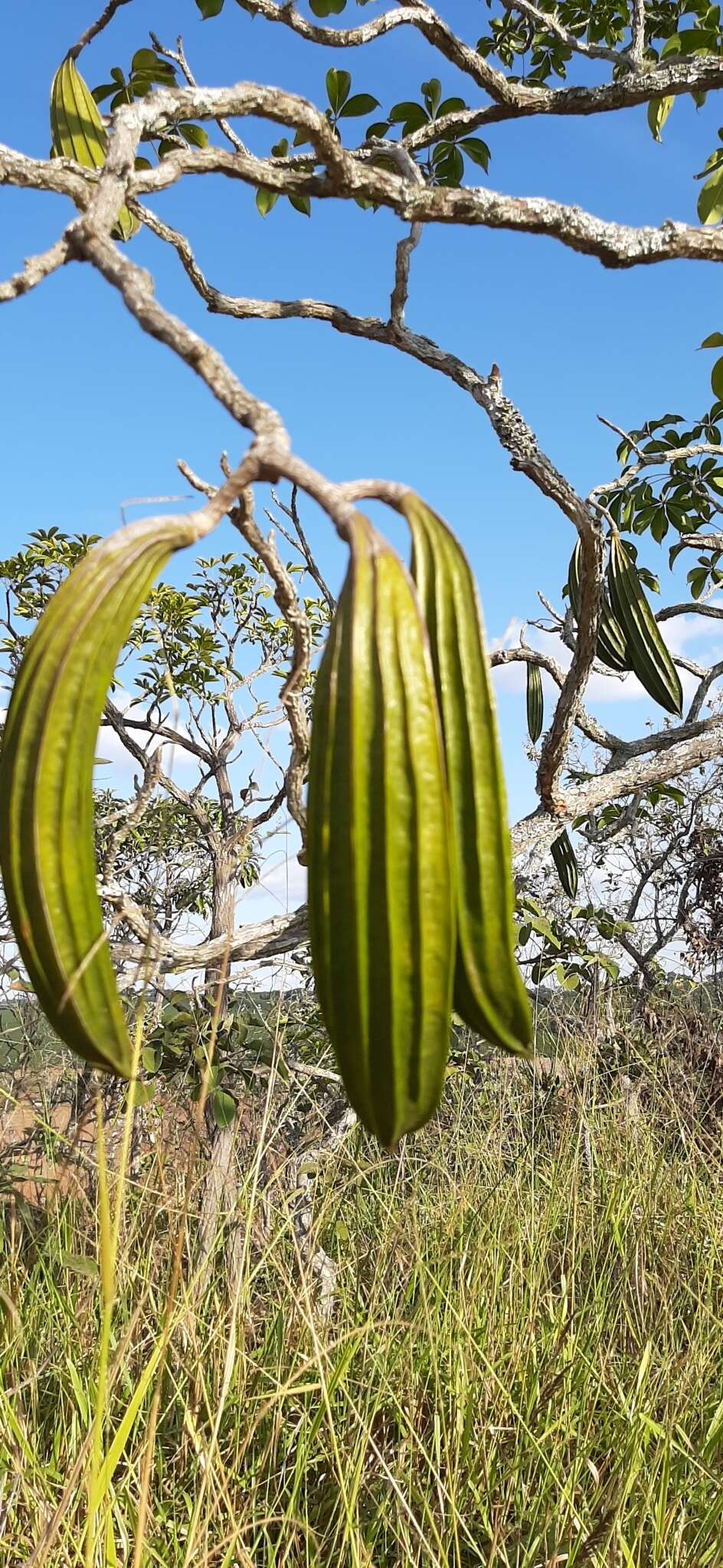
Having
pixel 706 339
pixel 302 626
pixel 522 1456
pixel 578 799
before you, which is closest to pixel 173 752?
pixel 302 626

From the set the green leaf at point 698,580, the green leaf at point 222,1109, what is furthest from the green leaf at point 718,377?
the green leaf at point 222,1109

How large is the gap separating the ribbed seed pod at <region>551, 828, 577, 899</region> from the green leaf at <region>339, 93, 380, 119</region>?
1124 millimetres

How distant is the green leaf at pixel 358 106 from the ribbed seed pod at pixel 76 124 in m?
0.64

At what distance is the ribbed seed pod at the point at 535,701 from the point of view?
2105mm

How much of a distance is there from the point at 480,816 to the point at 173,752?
566 mm

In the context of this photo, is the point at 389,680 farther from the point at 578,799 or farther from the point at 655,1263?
the point at 655,1263

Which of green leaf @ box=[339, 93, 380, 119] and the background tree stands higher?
green leaf @ box=[339, 93, 380, 119]

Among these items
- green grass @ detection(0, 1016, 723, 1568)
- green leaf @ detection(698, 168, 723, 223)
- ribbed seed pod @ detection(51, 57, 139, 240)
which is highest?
green leaf @ detection(698, 168, 723, 223)

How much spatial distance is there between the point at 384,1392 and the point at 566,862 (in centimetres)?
100

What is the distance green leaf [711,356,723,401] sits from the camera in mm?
1442

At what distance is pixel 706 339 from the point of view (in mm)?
1451

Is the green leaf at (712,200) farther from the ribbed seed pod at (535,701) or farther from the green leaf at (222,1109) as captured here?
the green leaf at (222,1109)

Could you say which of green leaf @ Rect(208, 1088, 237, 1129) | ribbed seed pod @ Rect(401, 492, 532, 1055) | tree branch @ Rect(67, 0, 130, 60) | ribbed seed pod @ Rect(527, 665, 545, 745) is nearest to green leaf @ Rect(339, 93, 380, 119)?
tree branch @ Rect(67, 0, 130, 60)

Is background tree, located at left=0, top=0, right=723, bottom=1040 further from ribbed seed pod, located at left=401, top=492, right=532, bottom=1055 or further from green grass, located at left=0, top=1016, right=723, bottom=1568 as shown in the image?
green grass, located at left=0, top=1016, right=723, bottom=1568
